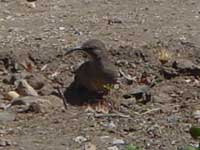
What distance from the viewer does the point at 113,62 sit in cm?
764

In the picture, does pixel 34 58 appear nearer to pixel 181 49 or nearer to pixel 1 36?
pixel 1 36

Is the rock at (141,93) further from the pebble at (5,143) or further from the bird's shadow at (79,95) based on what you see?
the pebble at (5,143)

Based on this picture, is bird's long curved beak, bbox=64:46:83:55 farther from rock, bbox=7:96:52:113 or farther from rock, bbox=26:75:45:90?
rock, bbox=7:96:52:113

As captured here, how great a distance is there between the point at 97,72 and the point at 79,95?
0.26 metres

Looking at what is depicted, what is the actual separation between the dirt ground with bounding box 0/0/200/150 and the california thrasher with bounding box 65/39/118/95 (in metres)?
0.14

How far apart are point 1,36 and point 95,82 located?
1.65 m

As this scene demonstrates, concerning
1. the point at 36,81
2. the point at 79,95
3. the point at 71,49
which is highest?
the point at 71,49

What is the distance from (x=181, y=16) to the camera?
915 centimetres

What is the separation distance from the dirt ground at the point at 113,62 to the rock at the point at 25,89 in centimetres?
Answer: 10

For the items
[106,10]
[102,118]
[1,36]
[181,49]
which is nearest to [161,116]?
[102,118]

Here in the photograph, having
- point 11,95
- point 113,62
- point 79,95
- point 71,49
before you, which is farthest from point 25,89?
point 113,62

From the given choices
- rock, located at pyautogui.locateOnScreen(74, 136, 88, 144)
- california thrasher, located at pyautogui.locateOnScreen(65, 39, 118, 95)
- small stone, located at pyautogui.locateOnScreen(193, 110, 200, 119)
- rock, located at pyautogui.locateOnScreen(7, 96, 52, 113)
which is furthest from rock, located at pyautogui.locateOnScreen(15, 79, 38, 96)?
small stone, located at pyautogui.locateOnScreen(193, 110, 200, 119)

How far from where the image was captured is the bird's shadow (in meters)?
7.11

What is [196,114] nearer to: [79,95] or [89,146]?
[89,146]
